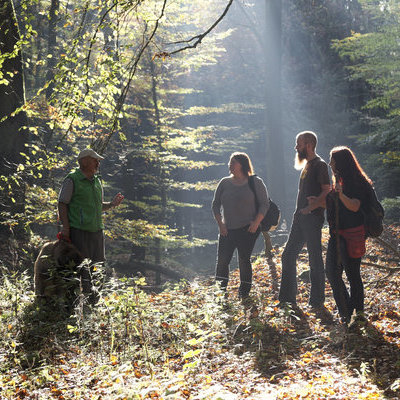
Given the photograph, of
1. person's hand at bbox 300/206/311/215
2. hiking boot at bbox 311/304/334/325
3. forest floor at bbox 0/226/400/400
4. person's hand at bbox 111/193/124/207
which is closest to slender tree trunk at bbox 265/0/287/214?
forest floor at bbox 0/226/400/400

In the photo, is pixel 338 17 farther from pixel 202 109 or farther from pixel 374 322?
pixel 374 322

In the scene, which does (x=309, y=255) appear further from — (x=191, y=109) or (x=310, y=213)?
(x=191, y=109)

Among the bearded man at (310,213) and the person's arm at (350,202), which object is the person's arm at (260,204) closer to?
the bearded man at (310,213)

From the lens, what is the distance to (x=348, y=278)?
210 inches

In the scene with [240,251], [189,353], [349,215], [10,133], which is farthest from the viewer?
[10,133]

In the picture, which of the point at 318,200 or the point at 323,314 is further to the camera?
the point at 323,314

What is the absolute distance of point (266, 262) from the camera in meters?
10.1

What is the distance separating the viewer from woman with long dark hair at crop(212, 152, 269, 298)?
22.0ft

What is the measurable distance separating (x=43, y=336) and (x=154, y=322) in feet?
3.86

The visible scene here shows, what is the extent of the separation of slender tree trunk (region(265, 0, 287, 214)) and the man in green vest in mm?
9645

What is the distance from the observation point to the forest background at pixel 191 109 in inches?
364

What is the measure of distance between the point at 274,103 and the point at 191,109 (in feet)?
8.96

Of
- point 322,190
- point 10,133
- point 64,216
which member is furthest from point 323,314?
point 10,133

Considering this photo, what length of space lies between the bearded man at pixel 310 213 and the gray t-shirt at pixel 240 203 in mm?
610
